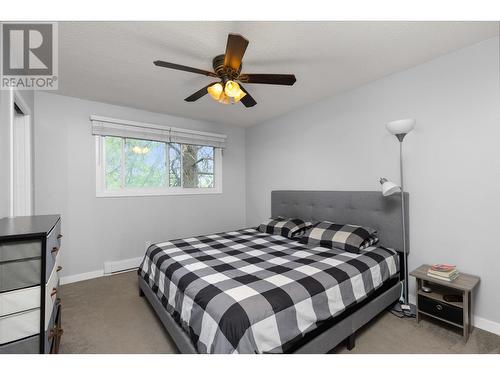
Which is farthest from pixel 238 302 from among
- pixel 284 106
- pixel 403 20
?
pixel 284 106

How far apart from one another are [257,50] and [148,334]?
2.54m

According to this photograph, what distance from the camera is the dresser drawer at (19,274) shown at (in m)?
1.04

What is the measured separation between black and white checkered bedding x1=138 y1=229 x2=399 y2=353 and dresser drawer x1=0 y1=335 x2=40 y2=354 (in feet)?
2.38

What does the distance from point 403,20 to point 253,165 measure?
3041mm

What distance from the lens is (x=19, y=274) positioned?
1.08m

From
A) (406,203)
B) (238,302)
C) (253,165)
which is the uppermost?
(253,165)

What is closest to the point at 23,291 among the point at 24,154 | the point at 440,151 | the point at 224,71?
the point at 224,71

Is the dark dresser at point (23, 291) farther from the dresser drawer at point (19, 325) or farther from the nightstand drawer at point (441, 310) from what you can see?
the nightstand drawer at point (441, 310)

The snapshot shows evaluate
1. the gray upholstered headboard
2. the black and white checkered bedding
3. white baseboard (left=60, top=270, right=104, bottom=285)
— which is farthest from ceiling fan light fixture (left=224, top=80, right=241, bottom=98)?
white baseboard (left=60, top=270, right=104, bottom=285)

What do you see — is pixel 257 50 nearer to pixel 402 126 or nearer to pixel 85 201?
pixel 402 126

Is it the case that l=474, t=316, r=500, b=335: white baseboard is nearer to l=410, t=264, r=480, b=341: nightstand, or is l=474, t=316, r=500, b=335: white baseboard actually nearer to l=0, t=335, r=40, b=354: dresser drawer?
l=410, t=264, r=480, b=341: nightstand

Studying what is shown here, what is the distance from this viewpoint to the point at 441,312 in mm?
1886

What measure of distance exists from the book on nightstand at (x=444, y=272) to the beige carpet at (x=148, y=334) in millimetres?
444
